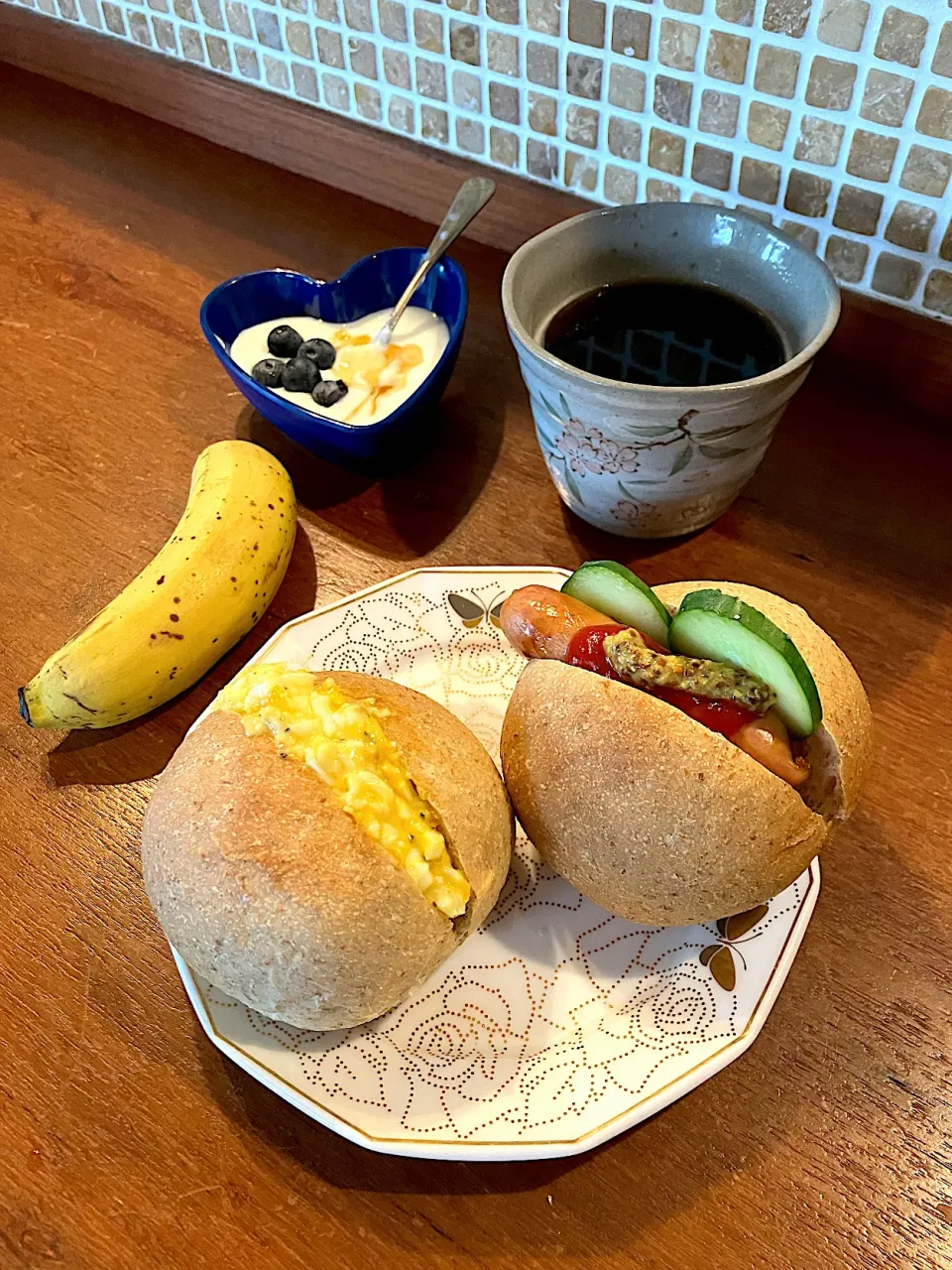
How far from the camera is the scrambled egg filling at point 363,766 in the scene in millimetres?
638

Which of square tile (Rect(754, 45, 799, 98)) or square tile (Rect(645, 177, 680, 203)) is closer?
square tile (Rect(754, 45, 799, 98))

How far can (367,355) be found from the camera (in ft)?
3.61

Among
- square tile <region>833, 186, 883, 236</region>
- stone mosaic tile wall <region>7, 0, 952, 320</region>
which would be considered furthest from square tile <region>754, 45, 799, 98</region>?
square tile <region>833, 186, 883, 236</region>

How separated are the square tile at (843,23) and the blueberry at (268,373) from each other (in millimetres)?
601

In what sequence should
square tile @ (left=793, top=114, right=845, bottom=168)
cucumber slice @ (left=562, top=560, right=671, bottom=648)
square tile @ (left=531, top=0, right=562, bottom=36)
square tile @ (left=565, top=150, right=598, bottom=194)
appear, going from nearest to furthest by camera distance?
cucumber slice @ (left=562, top=560, right=671, bottom=648) < square tile @ (left=793, top=114, right=845, bottom=168) < square tile @ (left=531, top=0, right=562, bottom=36) < square tile @ (left=565, top=150, right=598, bottom=194)

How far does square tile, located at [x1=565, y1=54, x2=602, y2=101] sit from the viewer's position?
1052 millimetres

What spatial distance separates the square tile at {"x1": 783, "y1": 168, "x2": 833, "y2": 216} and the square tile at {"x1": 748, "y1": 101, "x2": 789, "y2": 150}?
4 cm

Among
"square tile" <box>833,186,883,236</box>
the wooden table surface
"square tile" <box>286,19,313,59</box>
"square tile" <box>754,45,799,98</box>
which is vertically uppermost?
"square tile" <box>754,45,799,98</box>

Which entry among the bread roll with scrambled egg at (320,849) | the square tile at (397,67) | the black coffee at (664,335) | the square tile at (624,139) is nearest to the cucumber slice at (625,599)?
the bread roll with scrambled egg at (320,849)

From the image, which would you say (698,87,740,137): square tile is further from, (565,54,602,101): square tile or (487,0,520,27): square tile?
(487,0,520,27): square tile

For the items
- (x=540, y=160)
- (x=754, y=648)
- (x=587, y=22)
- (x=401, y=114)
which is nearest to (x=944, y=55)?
(x=587, y=22)

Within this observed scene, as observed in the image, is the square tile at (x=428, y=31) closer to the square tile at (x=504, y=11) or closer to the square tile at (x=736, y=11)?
the square tile at (x=504, y=11)

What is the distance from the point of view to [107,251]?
1354mm

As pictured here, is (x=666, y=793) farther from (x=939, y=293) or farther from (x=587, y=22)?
(x=587, y=22)
